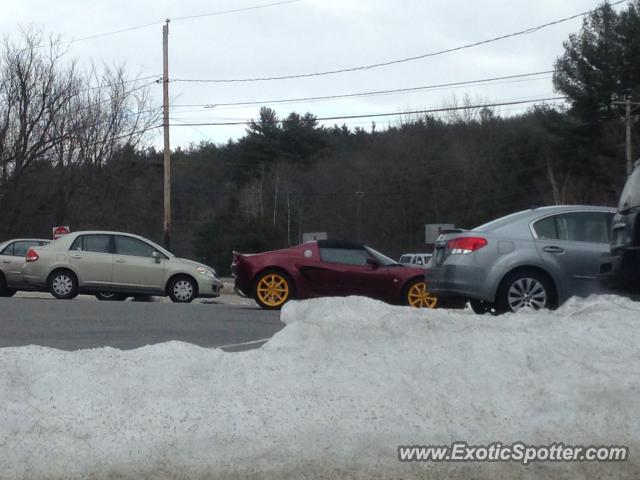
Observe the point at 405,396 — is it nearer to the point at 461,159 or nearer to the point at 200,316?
the point at 200,316

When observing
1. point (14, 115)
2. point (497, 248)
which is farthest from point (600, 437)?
point (14, 115)

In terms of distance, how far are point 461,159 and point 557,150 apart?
7.80 metres

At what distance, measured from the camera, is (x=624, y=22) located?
41.6 metres

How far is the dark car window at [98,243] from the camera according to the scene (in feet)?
66.7

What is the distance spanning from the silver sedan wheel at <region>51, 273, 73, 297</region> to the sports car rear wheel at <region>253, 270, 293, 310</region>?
5.36 meters

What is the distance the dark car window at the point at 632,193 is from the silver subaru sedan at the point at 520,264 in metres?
2.32

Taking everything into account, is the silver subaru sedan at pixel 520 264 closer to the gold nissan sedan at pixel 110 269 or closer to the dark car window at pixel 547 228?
the dark car window at pixel 547 228

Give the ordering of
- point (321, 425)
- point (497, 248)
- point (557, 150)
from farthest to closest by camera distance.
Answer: point (557, 150) → point (497, 248) → point (321, 425)

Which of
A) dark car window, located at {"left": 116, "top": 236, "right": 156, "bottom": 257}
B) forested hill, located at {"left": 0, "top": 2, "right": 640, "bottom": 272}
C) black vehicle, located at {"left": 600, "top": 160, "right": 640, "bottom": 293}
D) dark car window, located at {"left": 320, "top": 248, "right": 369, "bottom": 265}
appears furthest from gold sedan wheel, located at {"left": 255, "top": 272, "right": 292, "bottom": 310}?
forested hill, located at {"left": 0, "top": 2, "right": 640, "bottom": 272}

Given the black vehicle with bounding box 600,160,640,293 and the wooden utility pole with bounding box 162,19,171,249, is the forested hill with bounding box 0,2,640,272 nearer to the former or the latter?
the wooden utility pole with bounding box 162,19,171,249

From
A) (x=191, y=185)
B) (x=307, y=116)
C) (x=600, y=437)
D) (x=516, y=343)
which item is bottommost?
(x=600, y=437)

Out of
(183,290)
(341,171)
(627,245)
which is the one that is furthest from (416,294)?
(341,171)

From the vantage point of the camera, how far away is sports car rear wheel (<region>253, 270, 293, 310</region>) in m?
16.4

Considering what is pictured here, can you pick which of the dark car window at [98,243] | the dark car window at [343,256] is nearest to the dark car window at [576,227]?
the dark car window at [343,256]
